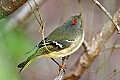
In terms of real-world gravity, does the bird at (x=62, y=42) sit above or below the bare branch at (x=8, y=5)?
below

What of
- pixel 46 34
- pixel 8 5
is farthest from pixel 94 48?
pixel 46 34

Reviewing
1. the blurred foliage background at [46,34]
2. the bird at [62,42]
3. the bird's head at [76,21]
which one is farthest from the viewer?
the bird's head at [76,21]

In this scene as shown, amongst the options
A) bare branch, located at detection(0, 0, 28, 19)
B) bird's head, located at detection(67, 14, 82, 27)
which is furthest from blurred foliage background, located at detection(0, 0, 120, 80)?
bird's head, located at detection(67, 14, 82, 27)

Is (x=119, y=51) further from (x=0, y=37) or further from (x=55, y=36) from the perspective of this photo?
(x=0, y=37)

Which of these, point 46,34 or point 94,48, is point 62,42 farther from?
point 46,34

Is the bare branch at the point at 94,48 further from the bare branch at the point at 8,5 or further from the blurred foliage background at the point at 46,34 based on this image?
the bare branch at the point at 8,5

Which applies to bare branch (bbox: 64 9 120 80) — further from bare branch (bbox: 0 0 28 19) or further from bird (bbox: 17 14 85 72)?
bare branch (bbox: 0 0 28 19)

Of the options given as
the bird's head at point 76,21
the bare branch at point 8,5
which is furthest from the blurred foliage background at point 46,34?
the bird's head at point 76,21
